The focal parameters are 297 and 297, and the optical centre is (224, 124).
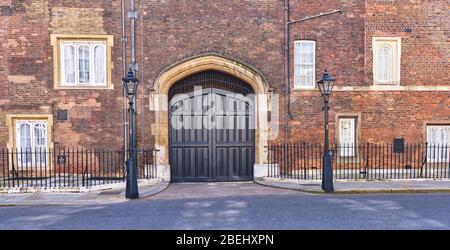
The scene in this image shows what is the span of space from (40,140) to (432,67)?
15931 mm

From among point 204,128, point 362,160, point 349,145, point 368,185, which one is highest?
point 204,128

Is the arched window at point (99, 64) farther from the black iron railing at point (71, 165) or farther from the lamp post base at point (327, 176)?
the lamp post base at point (327, 176)

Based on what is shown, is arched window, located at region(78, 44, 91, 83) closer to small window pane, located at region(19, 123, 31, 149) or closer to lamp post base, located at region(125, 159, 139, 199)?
small window pane, located at region(19, 123, 31, 149)

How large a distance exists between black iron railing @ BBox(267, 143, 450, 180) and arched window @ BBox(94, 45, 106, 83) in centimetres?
713

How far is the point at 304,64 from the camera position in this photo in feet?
39.4

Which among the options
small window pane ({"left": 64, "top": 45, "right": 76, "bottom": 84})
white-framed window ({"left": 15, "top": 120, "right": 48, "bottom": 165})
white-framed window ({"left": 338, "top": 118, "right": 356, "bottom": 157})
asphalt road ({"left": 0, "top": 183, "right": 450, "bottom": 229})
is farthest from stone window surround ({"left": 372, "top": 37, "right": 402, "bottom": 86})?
white-framed window ({"left": 15, "top": 120, "right": 48, "bottom": 165})

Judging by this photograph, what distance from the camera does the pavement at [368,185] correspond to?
9.48 m

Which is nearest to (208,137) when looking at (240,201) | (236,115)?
(236,115)

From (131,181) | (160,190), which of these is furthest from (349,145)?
(131,181)

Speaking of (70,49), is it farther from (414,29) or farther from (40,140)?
(414,29)

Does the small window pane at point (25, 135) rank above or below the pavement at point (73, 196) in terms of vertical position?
above

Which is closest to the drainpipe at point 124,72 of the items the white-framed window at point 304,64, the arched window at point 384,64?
the white-framed window at point 304,64

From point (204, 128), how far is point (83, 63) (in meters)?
5.31

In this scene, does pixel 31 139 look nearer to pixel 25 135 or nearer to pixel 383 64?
pixel 25 135
